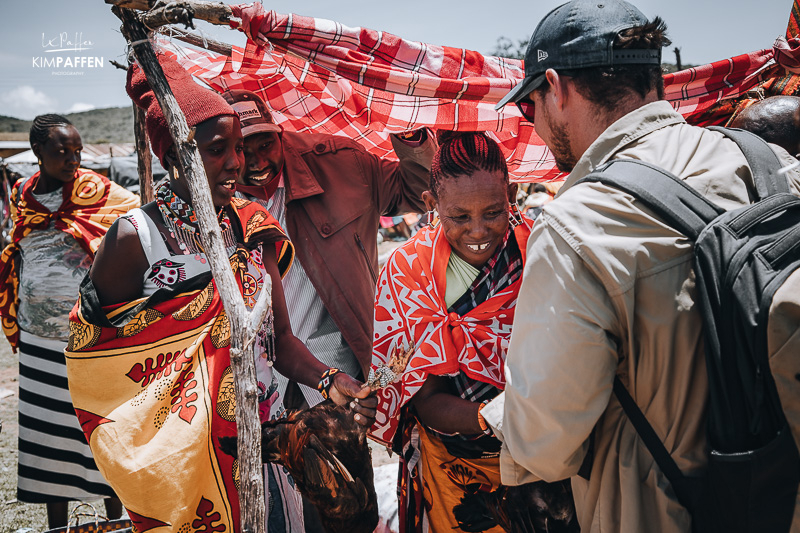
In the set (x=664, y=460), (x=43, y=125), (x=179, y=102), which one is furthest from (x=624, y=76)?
(x=43, y=125)

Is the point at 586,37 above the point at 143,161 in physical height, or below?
below

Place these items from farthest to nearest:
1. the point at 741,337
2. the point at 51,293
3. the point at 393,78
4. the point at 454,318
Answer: the point at 51,293, the point at 393,78, the point at 454,318, the point at 741,337

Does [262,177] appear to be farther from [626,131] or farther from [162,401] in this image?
[626,131]

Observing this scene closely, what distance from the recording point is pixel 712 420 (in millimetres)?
1311

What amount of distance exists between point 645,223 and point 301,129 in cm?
242

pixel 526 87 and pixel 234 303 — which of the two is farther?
pixel 234 303

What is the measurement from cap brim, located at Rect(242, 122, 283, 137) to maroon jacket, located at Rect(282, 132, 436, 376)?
7.9 inches

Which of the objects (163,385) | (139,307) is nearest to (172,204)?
(139,307)

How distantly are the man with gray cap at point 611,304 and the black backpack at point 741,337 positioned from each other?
0.20 feet

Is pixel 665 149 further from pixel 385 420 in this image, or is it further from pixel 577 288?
pixel 385 420

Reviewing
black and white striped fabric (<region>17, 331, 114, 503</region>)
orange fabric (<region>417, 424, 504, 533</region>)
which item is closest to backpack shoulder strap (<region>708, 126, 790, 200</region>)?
orange fabric (<region>417, 424, 504, 533</region>)

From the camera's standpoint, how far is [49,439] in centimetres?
393

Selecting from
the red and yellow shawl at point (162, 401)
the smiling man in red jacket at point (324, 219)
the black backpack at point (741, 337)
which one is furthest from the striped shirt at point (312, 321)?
the black backpack at point (741, 337)

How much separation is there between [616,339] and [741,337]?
256 mm
